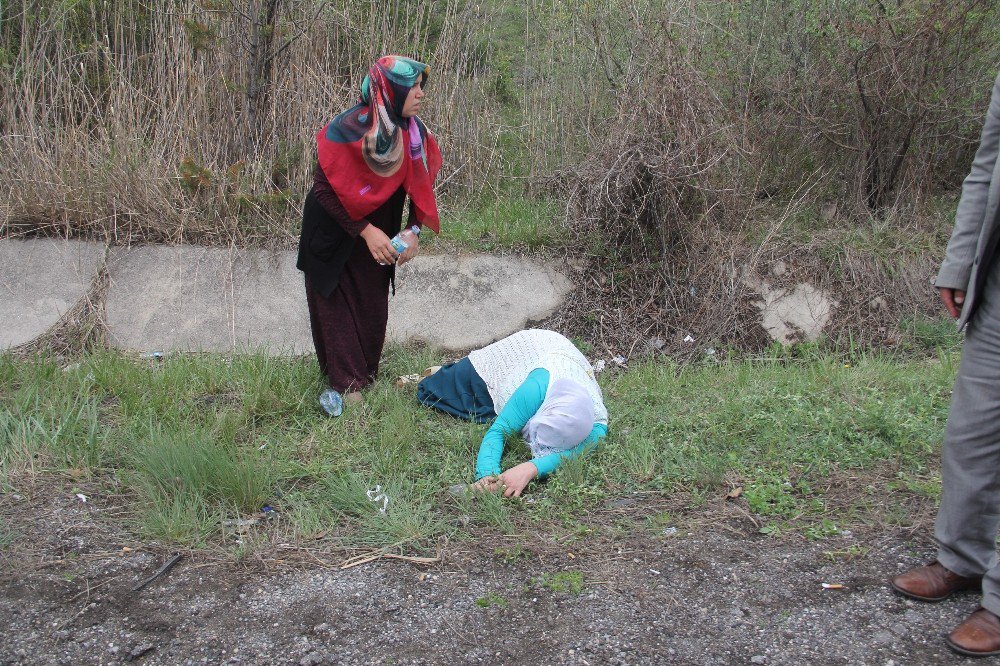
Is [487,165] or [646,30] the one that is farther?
[487,165]

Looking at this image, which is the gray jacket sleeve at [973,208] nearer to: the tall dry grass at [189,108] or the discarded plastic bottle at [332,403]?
the discarded plastic bottle at [332,403]

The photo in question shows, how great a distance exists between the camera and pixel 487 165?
6414mm

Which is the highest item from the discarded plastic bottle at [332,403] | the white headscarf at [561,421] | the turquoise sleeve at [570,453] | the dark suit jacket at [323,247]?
the dark suit jacket at [323,247]

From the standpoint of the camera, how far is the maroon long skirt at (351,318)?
419 cm

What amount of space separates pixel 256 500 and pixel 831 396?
270 centimetres

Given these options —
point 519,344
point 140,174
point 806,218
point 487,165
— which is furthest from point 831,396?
point 140,174

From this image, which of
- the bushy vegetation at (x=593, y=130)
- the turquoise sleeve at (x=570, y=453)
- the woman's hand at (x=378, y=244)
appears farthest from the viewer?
the bushy vegetation at (x=593, y=130)

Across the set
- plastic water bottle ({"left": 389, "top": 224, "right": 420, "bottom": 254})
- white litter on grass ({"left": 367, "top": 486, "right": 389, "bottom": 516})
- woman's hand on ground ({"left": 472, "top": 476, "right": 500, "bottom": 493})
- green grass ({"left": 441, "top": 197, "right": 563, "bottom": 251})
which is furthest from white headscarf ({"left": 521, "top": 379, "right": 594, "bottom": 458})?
green grass ({"left": 441, "top": 197, "right": 563, "bottom": 251})

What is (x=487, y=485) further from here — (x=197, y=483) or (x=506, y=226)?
(x=506, y=226)

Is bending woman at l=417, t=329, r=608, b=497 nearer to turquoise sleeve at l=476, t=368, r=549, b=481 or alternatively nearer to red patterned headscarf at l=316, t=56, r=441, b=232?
turquoise sleeve at l=476, t=368, r=549, b=481

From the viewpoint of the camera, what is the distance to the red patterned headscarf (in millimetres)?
3852

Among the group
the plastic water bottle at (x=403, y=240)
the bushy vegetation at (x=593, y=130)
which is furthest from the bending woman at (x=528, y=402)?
the bushy vegetation at (x=593, y=130)

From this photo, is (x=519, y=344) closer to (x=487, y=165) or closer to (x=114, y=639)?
(x=114, y=639)

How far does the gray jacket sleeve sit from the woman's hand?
2.32 m
